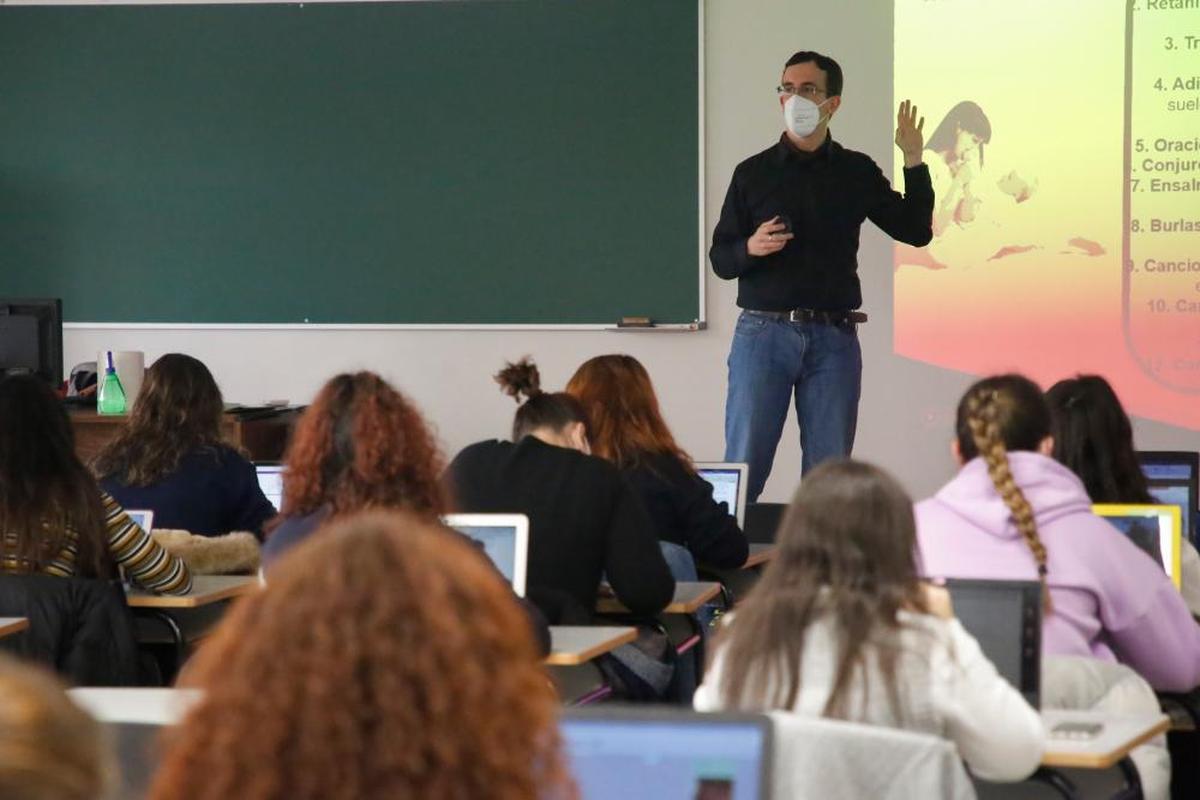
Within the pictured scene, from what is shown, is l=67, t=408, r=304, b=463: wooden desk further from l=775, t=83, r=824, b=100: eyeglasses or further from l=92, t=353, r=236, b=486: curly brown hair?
l=775, t=83, r=824, b=100: eyeglasses

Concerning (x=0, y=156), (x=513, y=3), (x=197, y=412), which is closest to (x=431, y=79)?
(x=513, y=3)

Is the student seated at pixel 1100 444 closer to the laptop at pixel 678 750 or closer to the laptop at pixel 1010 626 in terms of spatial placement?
the laptop at pixel 1010 626

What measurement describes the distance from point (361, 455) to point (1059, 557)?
1323mm

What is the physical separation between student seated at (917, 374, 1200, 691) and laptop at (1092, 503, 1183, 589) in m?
0.34

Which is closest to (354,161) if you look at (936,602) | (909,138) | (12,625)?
(909,138)

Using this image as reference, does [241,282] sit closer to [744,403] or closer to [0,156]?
[0,156]

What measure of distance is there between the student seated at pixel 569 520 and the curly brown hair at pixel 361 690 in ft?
9.55

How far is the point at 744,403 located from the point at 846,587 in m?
3.87

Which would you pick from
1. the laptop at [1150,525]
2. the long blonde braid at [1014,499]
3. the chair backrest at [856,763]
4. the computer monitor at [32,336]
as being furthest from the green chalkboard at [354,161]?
the chair backrest at [856,763]

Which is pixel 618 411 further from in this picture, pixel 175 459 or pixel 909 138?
pixel 909 138

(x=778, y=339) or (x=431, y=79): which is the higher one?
(x=431, y=79)

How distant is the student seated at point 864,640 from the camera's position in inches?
93.1

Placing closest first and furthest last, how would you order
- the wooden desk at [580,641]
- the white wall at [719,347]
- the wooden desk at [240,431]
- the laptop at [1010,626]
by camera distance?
the laptop at [1010,626] < the wooden desk at [580,641] < the wooden desk at [240,431] < the white wall at [719,347]

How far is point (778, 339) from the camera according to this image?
6.21 metres
